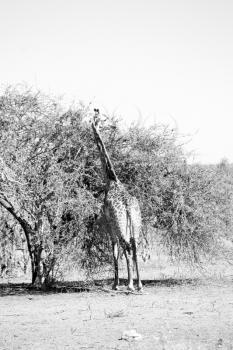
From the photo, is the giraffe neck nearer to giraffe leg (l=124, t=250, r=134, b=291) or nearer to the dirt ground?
giraffe leg (l=124, t=250, r=134, b=291)

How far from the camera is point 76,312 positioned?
10836 millimetres

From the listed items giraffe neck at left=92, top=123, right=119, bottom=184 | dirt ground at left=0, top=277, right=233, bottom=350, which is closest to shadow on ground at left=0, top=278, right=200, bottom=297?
dirt ground at left=0, top=277, right=233, bottom=350

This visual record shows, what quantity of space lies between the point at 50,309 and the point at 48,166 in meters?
4.45

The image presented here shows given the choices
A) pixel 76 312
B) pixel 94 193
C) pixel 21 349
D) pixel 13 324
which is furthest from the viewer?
pixel 94 193

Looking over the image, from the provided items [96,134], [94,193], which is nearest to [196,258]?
[94,193]

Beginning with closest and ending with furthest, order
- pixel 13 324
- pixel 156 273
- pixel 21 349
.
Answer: pixel 21 349 < pixel 13 324 < pixel 156 273

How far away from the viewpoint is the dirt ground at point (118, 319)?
798 centimetres

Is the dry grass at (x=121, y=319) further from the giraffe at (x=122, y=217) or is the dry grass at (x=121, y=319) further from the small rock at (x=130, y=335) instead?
the giraffe at (x=122, y=217)

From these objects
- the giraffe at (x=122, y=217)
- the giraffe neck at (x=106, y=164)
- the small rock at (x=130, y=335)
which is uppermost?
the giraffe neck at (x=106, y=164)

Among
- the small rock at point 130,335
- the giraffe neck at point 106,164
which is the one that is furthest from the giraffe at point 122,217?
the small rock at point 130,335

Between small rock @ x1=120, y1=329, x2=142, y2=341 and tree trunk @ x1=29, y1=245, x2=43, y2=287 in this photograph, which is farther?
tree trunk @ x1=29, y1=245, x2=43, y2=287

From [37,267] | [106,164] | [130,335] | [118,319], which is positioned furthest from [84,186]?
[130,335]

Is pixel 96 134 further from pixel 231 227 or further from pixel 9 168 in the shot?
pixel 231 227

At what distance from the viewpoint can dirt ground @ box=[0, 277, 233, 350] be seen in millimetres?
7984
